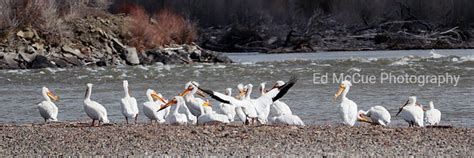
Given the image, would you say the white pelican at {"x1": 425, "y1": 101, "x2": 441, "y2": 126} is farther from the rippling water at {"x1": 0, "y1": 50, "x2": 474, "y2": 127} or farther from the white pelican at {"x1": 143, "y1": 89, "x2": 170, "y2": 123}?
the white pelican at {"x1": 143, "y1": 89, "x2": 170, "y2": 123}

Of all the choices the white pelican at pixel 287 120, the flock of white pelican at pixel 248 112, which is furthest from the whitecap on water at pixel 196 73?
the white pelican at pixel 287 120

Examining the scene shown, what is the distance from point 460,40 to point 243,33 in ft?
38.4

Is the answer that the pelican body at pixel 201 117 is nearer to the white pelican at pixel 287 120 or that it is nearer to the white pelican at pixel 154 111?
the white pelican at pixel 154 111

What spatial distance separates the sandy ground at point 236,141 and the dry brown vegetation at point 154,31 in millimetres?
25389

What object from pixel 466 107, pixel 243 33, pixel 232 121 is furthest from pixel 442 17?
pixel 232 121

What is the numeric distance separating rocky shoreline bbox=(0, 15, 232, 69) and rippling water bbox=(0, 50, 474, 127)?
1.95 metres

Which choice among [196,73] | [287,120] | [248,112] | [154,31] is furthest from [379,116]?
[154,31]

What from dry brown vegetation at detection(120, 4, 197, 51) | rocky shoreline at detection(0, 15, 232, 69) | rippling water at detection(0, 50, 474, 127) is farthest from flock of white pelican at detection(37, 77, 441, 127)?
dry brown vegetation at detection(120, 4, 197, 51)

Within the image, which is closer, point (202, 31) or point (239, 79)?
point (239, 79)

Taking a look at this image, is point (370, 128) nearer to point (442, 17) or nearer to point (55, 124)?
point (55, 124)

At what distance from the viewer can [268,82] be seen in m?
27.9

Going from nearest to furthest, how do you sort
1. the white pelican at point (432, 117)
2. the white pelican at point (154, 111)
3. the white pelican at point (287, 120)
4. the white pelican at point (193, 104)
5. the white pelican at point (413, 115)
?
the white pelican at point (287, 120), the white pelican at point (413, 115), the white pelican at point (432, 117), the white pelican at point (193, 104), the white pelican at point (154, 111)

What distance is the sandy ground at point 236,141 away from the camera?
1128 centimetres

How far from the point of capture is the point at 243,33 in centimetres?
5550
